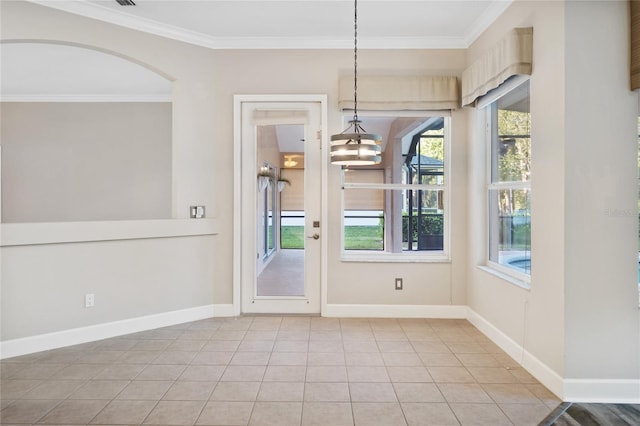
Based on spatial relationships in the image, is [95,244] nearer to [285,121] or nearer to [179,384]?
[179,384]

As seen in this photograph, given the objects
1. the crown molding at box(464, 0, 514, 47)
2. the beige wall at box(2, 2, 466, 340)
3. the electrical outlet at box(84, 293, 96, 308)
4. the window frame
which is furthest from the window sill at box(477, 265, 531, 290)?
the electrical outlet at box(84, 293, 96, 308)

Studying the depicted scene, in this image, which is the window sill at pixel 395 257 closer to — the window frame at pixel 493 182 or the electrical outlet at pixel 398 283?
the electrical outlet at pixel 398 283

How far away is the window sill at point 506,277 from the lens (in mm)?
2943

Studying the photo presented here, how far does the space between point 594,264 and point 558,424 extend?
3.17 feet

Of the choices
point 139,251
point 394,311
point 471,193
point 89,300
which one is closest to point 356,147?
point 471,193

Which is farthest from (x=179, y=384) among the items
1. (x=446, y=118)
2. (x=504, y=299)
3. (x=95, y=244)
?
(x=446, y=118)

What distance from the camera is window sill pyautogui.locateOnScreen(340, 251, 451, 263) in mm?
4102

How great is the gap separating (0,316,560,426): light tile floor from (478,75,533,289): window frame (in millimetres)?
629

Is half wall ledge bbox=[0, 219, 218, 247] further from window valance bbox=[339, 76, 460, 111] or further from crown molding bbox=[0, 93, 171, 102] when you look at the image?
crown molding bbox=[0, 93, 171, 102]

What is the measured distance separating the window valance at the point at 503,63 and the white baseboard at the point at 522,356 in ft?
6.71

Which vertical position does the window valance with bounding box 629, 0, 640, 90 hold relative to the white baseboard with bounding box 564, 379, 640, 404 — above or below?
above

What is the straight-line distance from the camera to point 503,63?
2936 millimetres

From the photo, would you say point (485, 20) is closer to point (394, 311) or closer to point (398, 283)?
point (398, 283)

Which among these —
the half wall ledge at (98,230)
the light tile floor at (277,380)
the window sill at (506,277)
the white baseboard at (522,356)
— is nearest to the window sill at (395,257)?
the window sill at (506,277)
